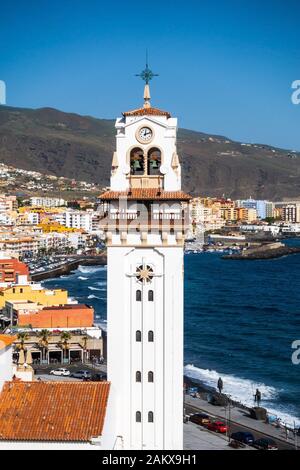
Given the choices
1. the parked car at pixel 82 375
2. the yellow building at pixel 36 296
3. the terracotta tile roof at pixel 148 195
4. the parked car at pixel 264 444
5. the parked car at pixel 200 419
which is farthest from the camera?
the yellow building at pixel 36 296

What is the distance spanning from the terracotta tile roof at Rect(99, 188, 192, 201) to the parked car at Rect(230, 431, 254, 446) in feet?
32.5

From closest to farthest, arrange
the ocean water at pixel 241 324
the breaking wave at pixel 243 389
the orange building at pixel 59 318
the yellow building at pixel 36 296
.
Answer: the breaking wave at pixel 243 389 < the ocean water at pixel 241 324 < the orange building at pixel 59 318 < the yellow building at pixel 36 296

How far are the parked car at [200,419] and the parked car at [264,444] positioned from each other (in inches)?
80.3

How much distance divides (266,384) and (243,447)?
1184 centimetres

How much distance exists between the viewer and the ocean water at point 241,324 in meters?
34.2

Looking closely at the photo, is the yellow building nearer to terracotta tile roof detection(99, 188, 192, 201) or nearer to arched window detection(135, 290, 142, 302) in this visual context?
arched window detection(135, 290, 142, 302)

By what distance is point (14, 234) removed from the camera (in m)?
108

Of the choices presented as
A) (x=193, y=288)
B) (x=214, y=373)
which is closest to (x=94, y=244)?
(x=193, y=288)

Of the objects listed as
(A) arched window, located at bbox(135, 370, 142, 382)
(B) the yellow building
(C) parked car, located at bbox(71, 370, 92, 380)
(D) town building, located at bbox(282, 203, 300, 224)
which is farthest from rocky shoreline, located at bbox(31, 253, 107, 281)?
(D) town building, located at bbox(282, 203, 300, 224)

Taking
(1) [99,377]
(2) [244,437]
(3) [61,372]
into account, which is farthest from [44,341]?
(2) [244,437]

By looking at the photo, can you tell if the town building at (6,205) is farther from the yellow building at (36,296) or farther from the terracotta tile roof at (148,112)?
the terracotta tile roof at (148,112)

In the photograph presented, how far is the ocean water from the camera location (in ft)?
112

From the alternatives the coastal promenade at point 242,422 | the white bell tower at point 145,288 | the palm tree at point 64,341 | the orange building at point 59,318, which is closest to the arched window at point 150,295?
the white bell tower at point 145,288

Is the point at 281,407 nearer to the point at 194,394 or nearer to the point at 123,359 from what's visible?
the point at 194,394
